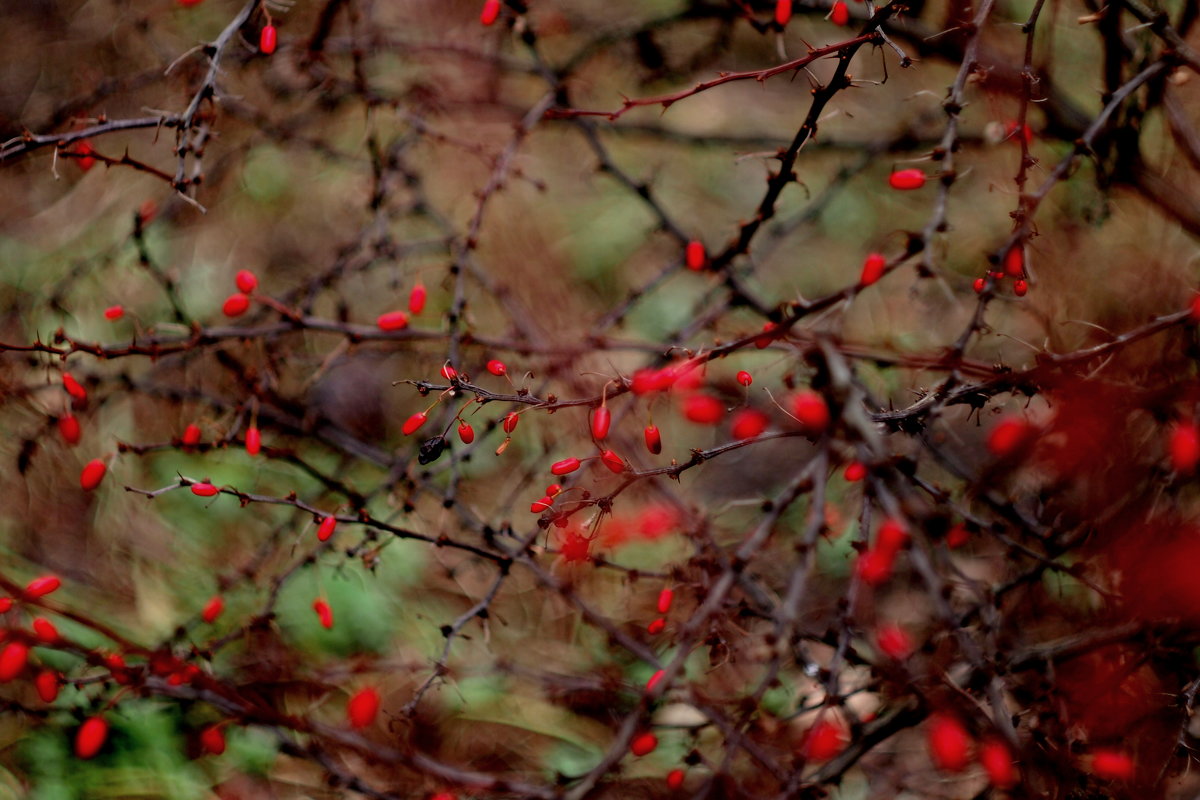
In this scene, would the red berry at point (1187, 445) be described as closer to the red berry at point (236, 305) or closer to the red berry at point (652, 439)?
the red berry at point (652, 439)

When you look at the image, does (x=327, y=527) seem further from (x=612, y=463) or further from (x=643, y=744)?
(x=643, y=744)

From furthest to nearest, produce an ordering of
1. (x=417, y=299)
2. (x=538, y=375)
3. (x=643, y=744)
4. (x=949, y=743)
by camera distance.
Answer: (x=538, y=375) < (x=417, y=299) < (x=643, y=744) < (x=949, y=743)

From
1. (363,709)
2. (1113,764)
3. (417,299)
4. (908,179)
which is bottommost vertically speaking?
(1113,764)

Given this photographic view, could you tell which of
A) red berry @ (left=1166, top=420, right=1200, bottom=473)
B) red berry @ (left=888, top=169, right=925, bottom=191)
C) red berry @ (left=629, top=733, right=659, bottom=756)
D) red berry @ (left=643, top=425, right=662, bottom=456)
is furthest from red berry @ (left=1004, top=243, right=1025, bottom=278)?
red berry @ (left=629, top=733, right=659, bottom=756)

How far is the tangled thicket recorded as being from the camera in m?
2.63

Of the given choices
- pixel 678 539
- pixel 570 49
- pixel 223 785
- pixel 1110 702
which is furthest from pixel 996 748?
pixel 570 49

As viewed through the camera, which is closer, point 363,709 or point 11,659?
point 11,659

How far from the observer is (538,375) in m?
3.33

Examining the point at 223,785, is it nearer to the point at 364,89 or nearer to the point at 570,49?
the point at 364,89

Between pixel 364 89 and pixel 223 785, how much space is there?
2886mm

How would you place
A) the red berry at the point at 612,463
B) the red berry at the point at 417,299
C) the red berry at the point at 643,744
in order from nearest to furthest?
the red berry at the point at 612,463 → the red berry at the point at 643,744 → the red berry at the point at 417,299

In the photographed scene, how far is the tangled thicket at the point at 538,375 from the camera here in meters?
2.63

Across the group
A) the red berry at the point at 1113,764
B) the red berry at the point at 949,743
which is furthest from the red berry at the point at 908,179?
the red berry at the point at 1113,764

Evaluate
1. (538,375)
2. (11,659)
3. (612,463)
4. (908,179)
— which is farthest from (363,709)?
(908,179)
